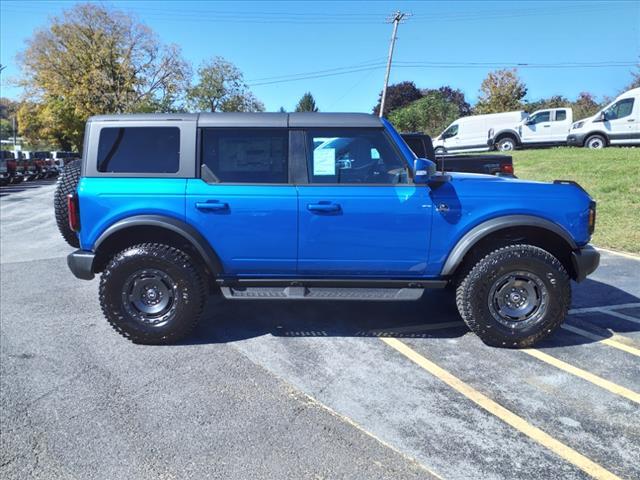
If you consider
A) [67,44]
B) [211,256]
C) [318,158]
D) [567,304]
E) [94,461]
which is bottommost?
[94,461]

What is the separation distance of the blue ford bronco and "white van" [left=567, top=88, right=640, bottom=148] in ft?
50.8

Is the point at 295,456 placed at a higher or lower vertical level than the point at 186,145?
lower

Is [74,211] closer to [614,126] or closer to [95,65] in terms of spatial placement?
[614,126]

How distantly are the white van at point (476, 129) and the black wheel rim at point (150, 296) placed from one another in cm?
1837

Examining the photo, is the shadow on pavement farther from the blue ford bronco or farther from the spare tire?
the spare tire

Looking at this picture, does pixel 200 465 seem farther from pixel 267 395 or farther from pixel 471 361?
pixel 471 361

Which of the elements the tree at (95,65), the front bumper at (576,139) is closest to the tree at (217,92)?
the tree at (95,65)

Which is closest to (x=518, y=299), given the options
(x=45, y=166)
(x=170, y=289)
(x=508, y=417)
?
(x=508, y=417)

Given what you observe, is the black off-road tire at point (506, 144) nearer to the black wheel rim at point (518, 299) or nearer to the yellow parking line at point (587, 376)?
the black wheel rim at point (518, 299)

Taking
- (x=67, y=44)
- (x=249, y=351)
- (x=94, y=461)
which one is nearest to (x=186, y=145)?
(x=249, y=351)

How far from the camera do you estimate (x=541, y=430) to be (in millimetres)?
2988

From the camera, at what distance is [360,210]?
407 centimetres

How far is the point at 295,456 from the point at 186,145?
8.66 ft

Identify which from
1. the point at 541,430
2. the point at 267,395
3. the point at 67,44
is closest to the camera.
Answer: the point at 541,430
